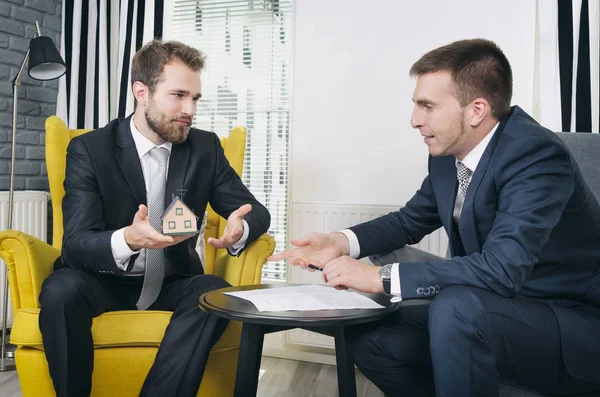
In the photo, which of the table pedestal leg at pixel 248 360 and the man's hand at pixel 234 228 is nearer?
the table pedestal leg at pixel 248 360

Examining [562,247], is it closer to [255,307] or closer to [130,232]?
[255,307]

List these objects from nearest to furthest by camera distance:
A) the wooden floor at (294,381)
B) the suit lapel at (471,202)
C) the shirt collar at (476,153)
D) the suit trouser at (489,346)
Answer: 1. the suit trouser at (489,346)
2. the suit lapel at (471,202)
3. the shirt collar at (476,153)
4. the wooden floor at (294,381)

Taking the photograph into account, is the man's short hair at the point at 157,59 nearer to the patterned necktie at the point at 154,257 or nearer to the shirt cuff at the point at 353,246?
the patterned necktie at the point at 154,257

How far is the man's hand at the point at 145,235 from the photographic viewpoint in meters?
1.58

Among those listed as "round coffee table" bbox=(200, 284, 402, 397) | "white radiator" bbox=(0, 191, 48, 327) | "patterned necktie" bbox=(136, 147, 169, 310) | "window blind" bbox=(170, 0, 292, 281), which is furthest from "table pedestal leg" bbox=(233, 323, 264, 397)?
"white radiator" bbox=(0, 191, 48, 327)

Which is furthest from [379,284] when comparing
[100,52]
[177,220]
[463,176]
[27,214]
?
[100,52]

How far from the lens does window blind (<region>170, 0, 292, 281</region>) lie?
3.02 m

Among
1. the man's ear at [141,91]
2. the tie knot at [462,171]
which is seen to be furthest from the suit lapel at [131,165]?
the tie knot at [462,171]

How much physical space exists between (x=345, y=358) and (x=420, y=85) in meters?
0.80

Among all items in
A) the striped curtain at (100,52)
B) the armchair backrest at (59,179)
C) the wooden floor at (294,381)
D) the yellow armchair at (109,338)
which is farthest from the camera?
the striped curtain at (100,52)

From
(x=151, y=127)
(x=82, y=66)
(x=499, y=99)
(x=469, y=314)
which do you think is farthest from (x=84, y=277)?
(x=82, y=66)

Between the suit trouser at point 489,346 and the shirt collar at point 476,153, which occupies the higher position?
the shirt collar at point 476,153

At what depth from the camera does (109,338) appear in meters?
1.72

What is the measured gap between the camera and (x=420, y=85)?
1612mm
